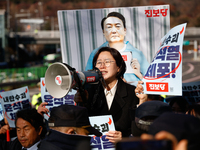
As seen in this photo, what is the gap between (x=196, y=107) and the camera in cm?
252

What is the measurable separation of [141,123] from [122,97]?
123cm

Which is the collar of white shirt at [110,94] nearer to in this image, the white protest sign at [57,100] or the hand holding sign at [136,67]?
the hand holding sign at [136,67]

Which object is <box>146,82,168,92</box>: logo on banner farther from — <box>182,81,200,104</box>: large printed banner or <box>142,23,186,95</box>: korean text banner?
<box>182,81,200,104</box>: large printed banner

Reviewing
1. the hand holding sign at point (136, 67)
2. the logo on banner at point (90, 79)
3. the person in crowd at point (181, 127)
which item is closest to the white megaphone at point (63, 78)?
the logo on banner at point (90, 79)

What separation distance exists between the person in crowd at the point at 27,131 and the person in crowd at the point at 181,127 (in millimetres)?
1671

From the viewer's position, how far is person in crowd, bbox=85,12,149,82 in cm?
351

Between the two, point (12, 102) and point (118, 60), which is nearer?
point (118, 60)

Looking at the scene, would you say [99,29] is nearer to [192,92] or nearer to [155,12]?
[155,12]

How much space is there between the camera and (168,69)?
2.83 m

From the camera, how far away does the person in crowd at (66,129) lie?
6.11ft

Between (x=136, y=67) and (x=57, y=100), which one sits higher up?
(x=136, y=67)

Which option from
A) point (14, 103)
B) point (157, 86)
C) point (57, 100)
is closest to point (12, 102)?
point (14, 103)

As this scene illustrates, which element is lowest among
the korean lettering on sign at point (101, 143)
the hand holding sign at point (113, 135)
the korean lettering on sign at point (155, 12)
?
the korean lettering on sign at point (101, 143)

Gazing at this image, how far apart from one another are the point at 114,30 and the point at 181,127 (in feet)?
8.24
